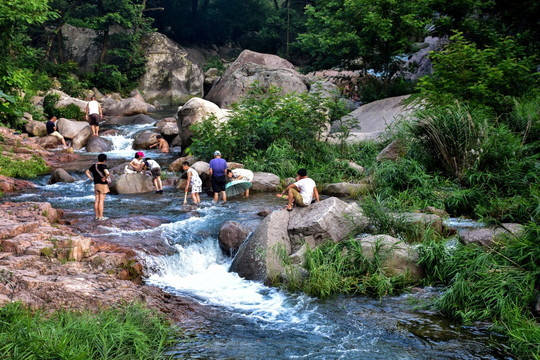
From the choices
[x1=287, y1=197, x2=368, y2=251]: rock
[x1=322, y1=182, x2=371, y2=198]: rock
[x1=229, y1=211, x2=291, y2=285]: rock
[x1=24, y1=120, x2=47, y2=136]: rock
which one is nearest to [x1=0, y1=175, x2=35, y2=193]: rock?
[x1=24, y1=120, x2=47, y2=136]: rock

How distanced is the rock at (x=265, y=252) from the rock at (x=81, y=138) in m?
15.0

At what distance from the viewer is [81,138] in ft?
71.1

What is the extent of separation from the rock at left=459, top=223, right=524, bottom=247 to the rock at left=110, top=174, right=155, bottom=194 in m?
9.53

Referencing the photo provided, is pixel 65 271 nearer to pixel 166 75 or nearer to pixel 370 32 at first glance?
pixel 370 32

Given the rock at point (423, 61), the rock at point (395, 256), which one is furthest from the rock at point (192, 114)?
the rock at point (395, 256)

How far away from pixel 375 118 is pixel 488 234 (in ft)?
36.9

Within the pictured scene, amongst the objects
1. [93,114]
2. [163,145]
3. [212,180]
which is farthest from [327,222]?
Answer: [93,114]

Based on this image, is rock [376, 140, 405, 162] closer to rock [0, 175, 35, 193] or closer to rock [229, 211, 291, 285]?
rock [229, 211, 291, 285]

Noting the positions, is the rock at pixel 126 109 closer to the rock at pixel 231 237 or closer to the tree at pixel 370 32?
the tree at pixel 370 32

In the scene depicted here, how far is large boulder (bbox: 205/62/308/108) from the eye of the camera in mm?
21828

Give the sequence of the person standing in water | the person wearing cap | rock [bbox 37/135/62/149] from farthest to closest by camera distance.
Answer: rock [bbox 37/135/62/149] → the person wearing cap → the person standing in water

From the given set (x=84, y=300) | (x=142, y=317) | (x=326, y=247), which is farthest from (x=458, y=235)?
(x=84, y=300)

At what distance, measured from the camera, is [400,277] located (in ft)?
25.8

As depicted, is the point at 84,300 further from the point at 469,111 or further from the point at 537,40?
the point at 537,40
